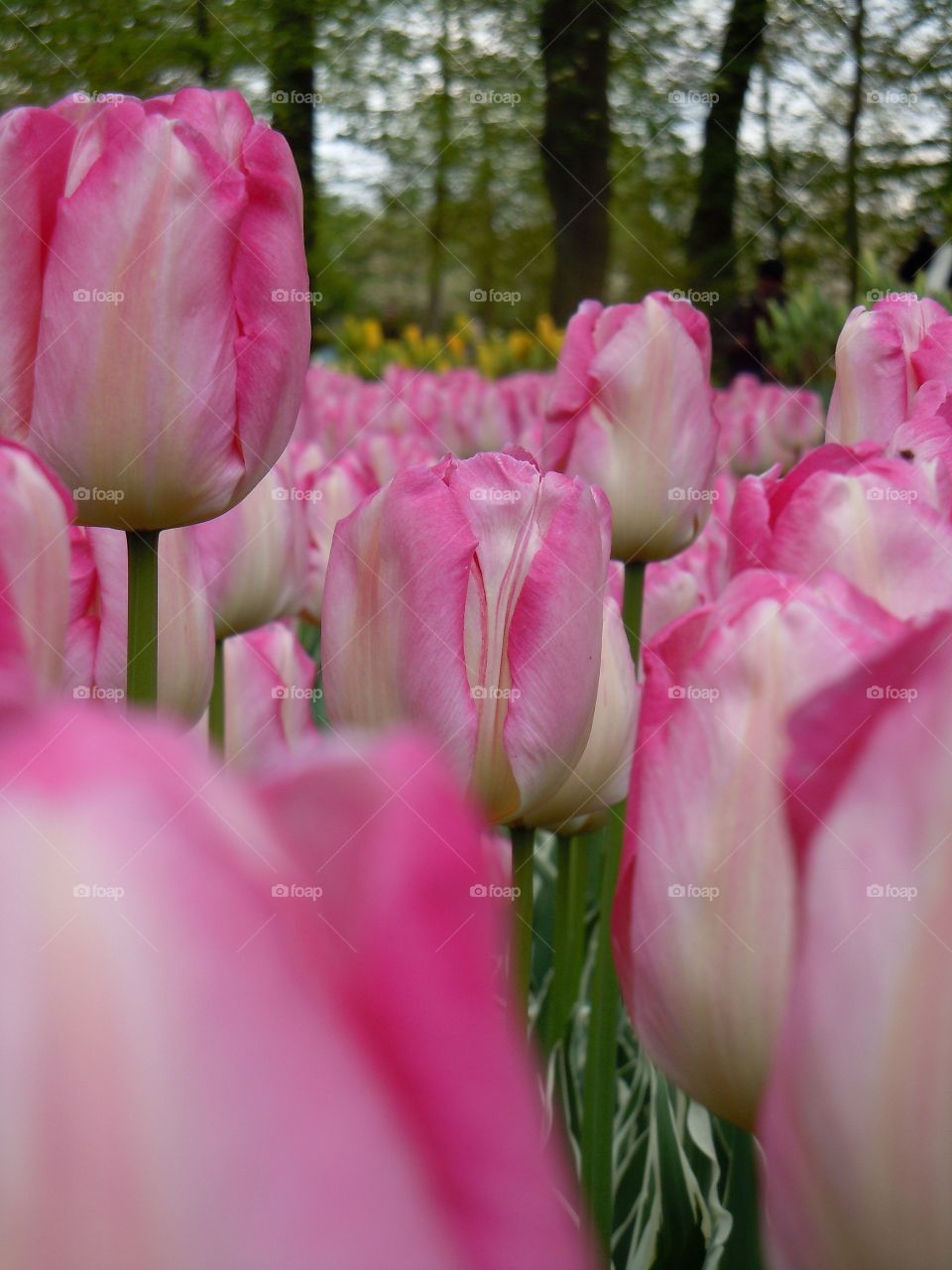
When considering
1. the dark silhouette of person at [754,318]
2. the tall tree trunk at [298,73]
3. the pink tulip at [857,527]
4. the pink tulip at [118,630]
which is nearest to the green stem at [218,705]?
the pink tulip at [118,630]

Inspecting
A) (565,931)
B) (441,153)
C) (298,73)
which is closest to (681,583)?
(565,931)

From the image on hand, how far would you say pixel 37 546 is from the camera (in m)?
0.26

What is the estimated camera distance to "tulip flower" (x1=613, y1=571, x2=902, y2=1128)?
9.8 inches

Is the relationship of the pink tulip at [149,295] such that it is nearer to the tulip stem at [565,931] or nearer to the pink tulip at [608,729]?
the pink tulip at [608,729]

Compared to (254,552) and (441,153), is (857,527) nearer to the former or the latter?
(254,552)

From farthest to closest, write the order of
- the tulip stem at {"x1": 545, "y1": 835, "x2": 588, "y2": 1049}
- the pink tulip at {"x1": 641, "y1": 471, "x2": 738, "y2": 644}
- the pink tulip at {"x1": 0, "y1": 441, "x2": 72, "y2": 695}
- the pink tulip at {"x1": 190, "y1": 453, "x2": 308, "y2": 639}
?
the pink tulip at {"x1": 641, "y1": 471, "x2": 738, "y2": 644} < the pink tulip at {"x1": 190, "y1": 453, "x2": 308, "y2": 639} < the tulip stem at {"x1": 545, "y1": 835, "x2": 588, "y2": 1049} < the pink tulip at {"x1": 0, "y1": 441, "x2": 72, "y2": 695}

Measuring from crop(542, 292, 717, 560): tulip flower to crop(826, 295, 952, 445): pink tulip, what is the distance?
0.75ft

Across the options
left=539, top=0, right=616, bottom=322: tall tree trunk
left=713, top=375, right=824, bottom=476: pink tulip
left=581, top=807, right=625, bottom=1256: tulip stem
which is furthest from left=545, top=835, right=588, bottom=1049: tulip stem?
left=539, top=0, right=616, bottom=322: tall tree trunk

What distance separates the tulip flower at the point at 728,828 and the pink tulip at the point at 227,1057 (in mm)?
115

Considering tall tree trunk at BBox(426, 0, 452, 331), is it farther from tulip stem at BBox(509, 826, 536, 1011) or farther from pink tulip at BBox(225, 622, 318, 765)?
tulip stem at BBox(509, 826, 536, 1011)

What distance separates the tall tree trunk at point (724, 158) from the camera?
592 cm

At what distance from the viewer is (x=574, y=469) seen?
0.82 metres

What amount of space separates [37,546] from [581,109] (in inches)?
251

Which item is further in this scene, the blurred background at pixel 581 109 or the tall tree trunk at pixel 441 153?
the tall tree trunk at pixel 441 153
